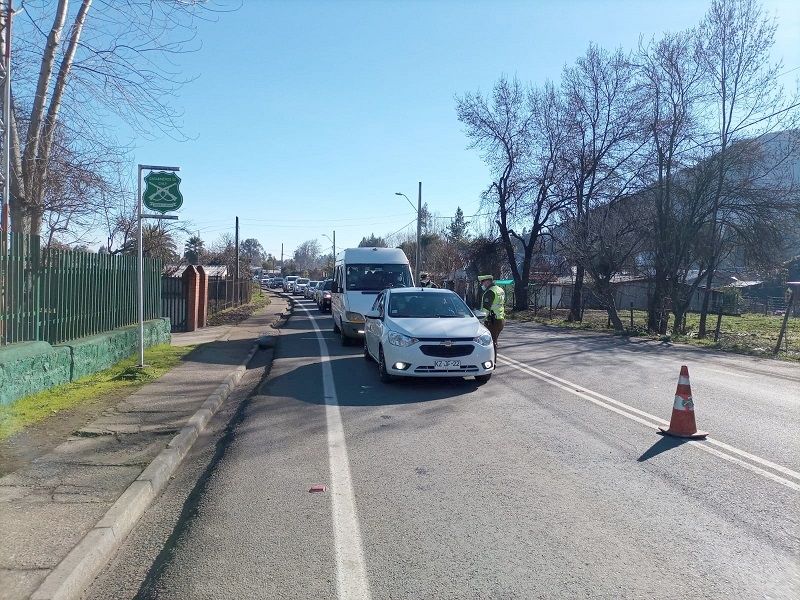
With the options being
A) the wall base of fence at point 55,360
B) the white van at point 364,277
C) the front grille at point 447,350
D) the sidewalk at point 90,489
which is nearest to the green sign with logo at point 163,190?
the wall base of fence at point 55,360

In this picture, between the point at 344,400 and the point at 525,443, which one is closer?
the point at 525,443

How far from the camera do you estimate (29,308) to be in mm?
9148

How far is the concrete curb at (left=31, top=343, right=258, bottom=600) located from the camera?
379cm

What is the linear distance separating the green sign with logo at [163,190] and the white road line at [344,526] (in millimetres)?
5314

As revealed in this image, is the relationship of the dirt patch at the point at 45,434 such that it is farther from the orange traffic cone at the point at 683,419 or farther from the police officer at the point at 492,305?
the police officer at the point at 492,305

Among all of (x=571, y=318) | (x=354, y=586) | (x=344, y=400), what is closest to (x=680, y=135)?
(x=571, y=318)

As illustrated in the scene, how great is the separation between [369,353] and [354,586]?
9.51 metres

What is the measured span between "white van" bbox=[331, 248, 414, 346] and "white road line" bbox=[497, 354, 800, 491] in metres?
4.85

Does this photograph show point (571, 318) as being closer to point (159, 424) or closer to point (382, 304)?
point (382, 304)

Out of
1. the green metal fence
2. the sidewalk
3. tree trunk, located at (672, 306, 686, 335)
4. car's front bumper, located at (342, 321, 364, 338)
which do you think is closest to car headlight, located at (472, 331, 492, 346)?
the sidewalk

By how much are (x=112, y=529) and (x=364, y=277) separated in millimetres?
14164

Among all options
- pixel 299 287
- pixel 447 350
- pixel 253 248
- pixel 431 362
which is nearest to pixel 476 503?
pixel 431 362

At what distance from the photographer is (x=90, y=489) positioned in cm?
547

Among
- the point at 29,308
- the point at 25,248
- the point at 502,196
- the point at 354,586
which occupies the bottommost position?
the point at 354,586
